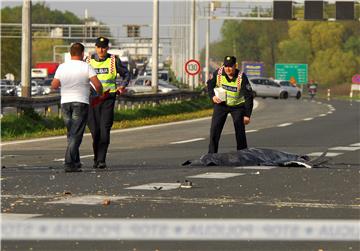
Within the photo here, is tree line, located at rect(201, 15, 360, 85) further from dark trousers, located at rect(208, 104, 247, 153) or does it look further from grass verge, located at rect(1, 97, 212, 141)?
dark trousers, located at rect(208, 104, 247, 153)

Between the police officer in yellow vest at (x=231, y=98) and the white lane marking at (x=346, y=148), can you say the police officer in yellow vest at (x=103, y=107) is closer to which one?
the police officer in yellow vest at (x=231, y=98)

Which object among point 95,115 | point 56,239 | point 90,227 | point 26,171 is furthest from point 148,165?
point 56,239

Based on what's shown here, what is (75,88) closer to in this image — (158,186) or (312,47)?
(158,186)

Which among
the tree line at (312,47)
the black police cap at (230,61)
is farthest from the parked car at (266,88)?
the black police cap at (230,61)

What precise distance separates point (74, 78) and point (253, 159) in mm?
3192

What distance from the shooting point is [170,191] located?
542 inches

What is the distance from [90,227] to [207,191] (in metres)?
3.50

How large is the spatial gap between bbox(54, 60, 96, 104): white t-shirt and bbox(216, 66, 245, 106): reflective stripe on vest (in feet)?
10.2

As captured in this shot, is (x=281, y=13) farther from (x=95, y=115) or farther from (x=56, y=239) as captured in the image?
(x=56, y=239)

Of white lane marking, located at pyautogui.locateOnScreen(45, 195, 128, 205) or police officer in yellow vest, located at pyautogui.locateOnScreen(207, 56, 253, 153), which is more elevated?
police officer in yellow vest, located at pyautogui.locateOnScreen(207, 56, 253, 153)

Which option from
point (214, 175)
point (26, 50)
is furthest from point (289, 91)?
point (214, 175)

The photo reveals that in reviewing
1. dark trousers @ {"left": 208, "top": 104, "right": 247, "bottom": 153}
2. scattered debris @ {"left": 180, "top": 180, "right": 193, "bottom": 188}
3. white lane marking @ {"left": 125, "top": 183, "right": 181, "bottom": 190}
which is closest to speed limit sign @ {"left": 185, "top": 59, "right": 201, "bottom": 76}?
dark trousers @ {"left": 208, "top": 104, "right": 247, "bottom": 153}

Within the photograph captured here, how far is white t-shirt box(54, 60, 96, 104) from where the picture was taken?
55.6ft

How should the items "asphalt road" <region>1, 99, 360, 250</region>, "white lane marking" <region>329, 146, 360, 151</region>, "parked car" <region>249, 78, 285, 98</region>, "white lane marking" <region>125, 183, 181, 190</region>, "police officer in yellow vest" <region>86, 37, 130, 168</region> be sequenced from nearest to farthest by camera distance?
"asphalt road" <region>1, 99, 360, 250</region>, "white lane marking" <region>125, 183, 181, 190</region>, "police officer in yellow vest" <region>86, 37, 130, 168</region>, "white lane marking" <region>329, 146, 360, 151</region>, "parked car" <region>249, 78, 285, 98</region>
